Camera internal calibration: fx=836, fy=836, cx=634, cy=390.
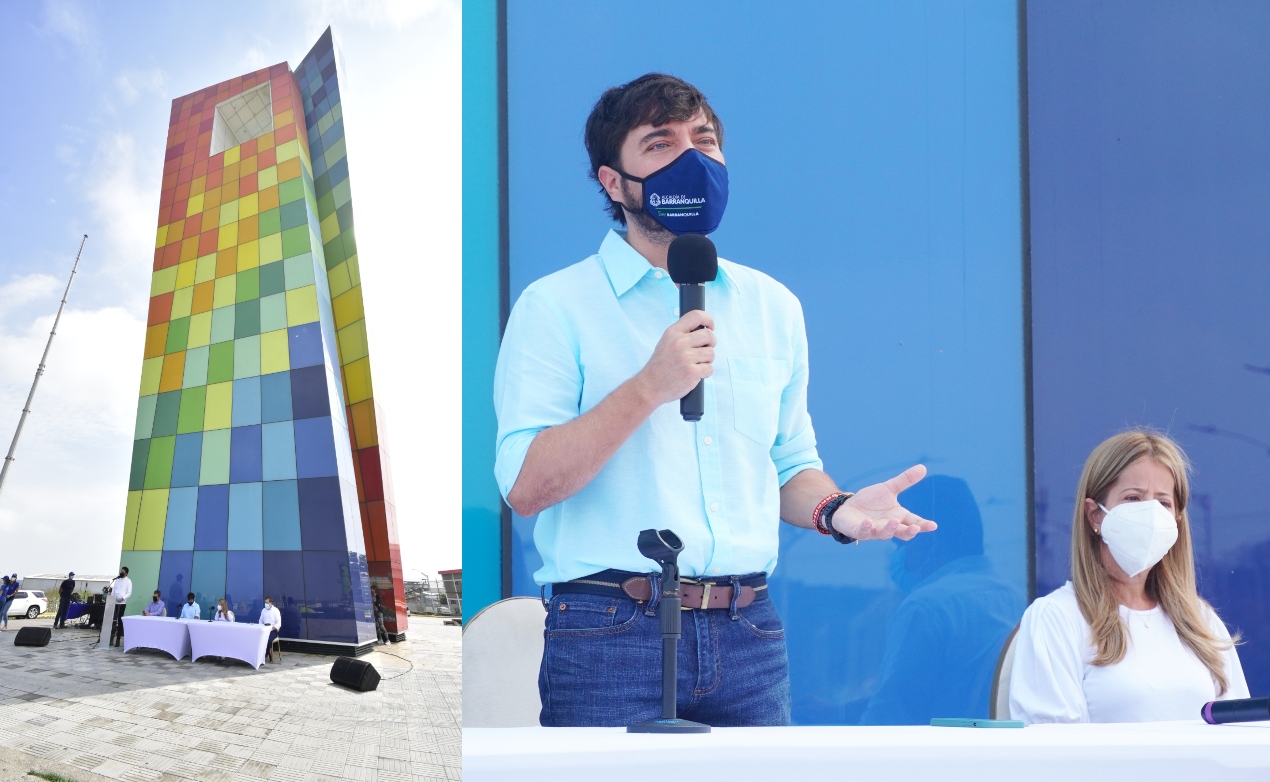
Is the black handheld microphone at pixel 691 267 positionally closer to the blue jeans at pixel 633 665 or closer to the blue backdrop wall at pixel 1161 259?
the blue jeans at pixel 633 665

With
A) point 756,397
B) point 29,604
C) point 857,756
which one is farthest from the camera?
point 29,604

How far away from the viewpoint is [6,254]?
2152 mm

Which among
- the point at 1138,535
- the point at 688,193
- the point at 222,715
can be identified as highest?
the point at 688,193

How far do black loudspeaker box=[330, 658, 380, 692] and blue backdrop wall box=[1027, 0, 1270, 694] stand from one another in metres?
1.68

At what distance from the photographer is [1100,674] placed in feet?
6.26

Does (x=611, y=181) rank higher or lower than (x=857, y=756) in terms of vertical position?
higher

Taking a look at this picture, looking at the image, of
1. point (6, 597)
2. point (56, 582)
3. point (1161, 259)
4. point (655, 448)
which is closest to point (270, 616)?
point (56, 582)

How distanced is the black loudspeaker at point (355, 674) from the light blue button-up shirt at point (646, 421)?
2.13ft

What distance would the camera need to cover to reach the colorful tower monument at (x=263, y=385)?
6.42ft

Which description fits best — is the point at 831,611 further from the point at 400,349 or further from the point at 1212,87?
the point at 1212,87

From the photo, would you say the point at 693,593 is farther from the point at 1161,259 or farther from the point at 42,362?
the point at 42,362

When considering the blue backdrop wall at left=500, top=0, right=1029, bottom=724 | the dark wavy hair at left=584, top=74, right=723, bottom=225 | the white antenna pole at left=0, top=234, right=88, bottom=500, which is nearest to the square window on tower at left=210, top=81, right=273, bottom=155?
the white antenna pole at left=0, top=234, right=88, bottom=500

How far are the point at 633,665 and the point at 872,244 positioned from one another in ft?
3.96

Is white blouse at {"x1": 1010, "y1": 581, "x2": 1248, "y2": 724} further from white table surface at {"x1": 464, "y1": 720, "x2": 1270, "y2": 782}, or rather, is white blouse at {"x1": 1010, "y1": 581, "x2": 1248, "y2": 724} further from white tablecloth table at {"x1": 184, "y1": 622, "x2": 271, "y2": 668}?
white tablecloth table at {"x1": 184, "y1": 622, "x2": 271, "y2": 668}
